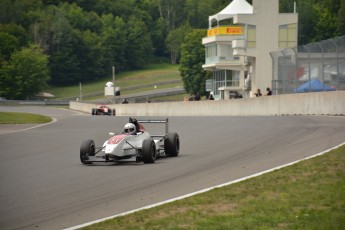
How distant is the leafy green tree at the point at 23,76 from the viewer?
135 m

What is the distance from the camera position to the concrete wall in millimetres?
37438

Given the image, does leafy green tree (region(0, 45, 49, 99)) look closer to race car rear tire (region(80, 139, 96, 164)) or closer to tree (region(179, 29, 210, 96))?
tree (region(179, 29, 210, 96))

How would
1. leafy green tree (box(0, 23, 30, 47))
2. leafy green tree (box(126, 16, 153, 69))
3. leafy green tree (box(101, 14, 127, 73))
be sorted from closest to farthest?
leafy green tree (box(0, 23, 30, 47)), leafy green tree (box(101, 14, 127, 73)), leafy green tree (box(126, 16, 153, 69))

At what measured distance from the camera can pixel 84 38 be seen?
165 metres

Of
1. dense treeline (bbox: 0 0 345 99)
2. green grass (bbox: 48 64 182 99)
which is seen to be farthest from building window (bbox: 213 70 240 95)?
green grass (bbox: 48 64 182 99)

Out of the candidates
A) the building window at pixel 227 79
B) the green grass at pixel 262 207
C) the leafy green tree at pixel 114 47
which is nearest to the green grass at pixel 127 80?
the leafy green tree at pixel 114 47

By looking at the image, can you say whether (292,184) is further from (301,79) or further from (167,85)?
(167,85)

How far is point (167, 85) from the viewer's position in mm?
148250

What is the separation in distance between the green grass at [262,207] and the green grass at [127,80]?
129 meters

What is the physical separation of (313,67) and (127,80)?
384 ft

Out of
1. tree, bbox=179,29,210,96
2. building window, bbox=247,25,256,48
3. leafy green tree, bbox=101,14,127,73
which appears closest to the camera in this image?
building window, bbox=247,25,256,48

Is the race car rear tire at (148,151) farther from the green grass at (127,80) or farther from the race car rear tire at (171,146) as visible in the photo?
the green grass at (127,80)

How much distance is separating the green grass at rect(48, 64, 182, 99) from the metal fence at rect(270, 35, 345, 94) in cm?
9891

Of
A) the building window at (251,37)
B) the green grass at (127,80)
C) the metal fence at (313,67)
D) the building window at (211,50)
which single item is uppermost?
the building window at (251,37)
